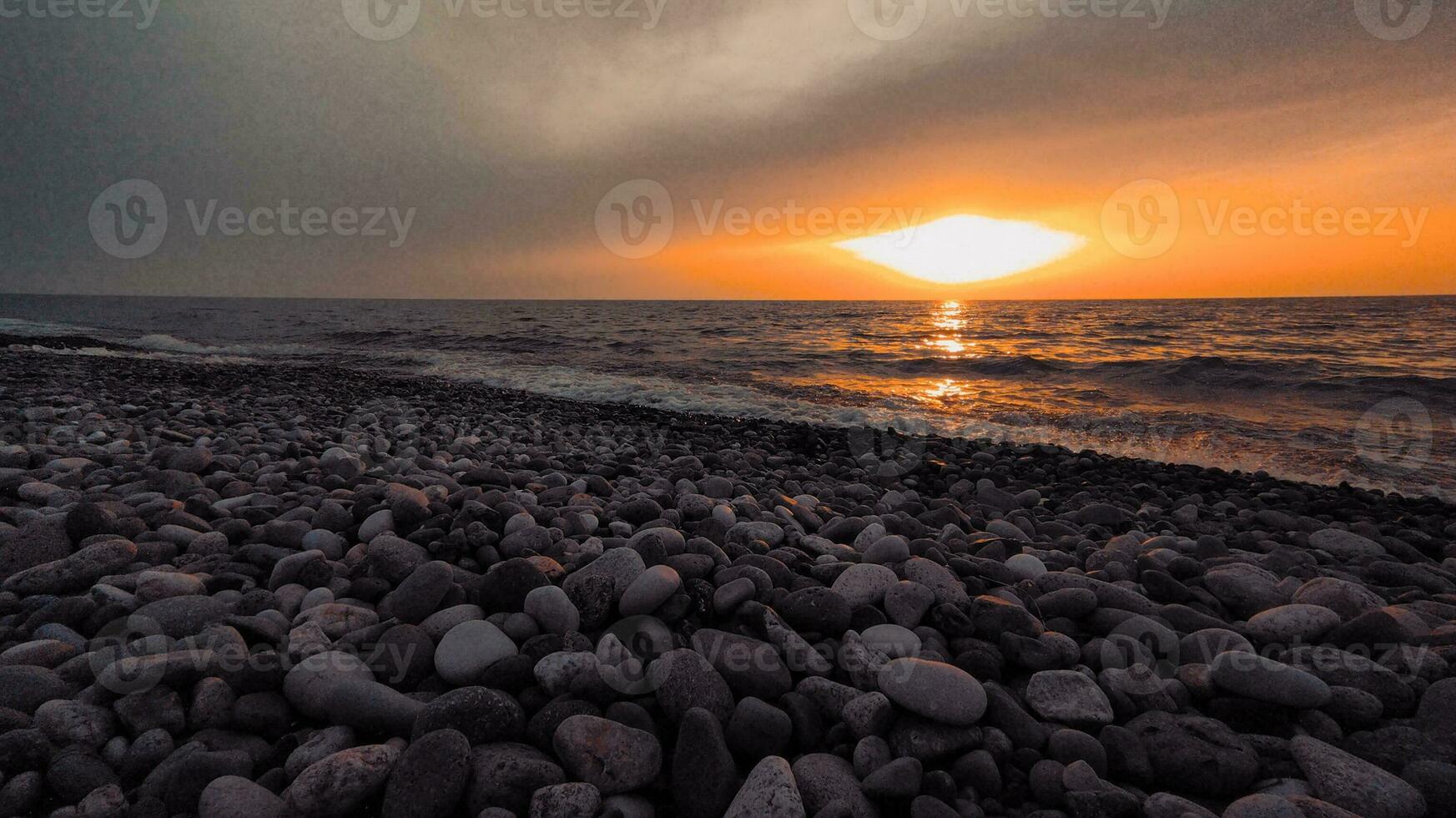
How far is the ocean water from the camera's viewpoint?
7961 millimetres

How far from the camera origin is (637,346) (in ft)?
66.6

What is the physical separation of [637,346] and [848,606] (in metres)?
18.5

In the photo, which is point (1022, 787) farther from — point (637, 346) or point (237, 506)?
point (637, 346)

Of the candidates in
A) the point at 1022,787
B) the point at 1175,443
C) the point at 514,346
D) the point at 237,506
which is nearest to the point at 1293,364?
the point at 1175,443

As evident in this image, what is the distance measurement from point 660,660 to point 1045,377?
1388 centimetres

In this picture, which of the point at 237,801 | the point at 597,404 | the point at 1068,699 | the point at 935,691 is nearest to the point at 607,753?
the point at 237,801

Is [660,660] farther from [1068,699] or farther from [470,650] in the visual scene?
[1068,699]

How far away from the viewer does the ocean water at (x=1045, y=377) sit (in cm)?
796

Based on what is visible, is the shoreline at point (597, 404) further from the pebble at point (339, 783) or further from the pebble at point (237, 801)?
the pebble at point (237, 801)

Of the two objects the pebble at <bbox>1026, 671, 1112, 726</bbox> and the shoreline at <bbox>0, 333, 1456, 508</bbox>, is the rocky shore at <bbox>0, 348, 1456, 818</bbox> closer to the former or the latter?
the pebble at <bbox>1026, 671, 1112, 726</bbox>

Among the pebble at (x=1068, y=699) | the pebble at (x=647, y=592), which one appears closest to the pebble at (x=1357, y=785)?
the pebble at (x=1068, y=699)

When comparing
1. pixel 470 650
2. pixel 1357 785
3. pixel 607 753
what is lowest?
pixel 1357 785

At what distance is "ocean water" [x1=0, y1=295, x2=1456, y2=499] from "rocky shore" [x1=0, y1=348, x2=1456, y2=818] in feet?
15.5

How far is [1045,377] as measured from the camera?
45.0ft
